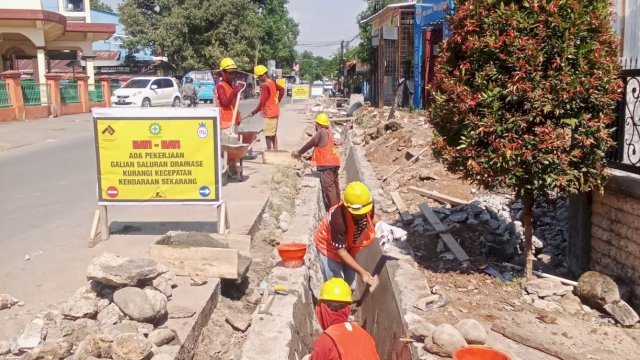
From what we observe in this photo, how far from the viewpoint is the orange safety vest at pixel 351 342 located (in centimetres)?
364

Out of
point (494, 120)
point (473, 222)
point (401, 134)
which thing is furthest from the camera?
point (401, 134)

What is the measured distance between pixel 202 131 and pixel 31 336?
2920 millimetres

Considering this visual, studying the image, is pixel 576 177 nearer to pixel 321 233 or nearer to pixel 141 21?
pixel 321 233

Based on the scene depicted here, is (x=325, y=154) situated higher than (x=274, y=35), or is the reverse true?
(x=274, y=35)

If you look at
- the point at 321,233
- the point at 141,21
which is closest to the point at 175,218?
the point at 321,233

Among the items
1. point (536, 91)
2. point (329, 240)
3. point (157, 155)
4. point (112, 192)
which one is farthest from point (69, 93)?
point (536, 91)

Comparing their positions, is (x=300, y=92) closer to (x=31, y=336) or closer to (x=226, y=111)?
(x=226, y=111)

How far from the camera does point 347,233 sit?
5508 millimetres

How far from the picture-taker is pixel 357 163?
1428 centimetres

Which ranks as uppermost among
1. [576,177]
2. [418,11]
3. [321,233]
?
[418,11]

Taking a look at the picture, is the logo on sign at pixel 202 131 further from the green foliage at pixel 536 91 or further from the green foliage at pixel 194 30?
the green foliage at pixel 194 30

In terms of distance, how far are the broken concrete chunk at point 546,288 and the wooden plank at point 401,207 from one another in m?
2.86

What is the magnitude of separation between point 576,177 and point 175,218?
16.6ft

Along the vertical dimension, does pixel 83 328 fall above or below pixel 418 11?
below
